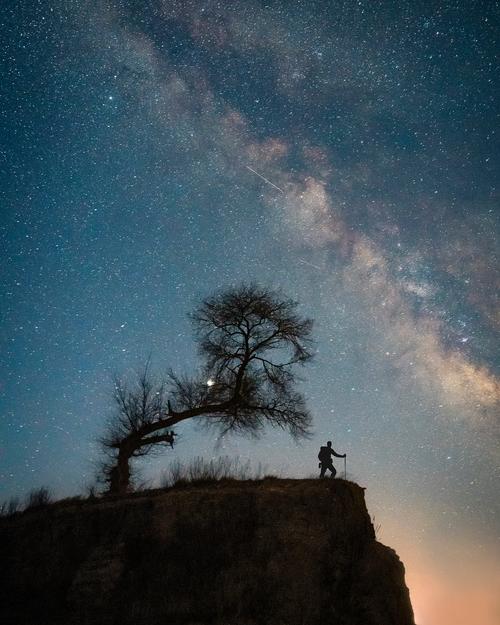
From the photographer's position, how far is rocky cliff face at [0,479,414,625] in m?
11.6

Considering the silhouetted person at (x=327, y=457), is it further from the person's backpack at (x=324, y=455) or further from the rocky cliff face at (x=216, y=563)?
the rocky cliff face at (x=216, y=563)

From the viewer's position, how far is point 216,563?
12453mm

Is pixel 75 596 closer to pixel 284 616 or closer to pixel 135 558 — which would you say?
pixel 135 558

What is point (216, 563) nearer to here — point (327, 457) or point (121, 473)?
point (327, 457)

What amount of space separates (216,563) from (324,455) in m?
6.93

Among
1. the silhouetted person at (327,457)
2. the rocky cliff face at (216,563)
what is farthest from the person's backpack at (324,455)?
the rocky cliff face at (216,563)

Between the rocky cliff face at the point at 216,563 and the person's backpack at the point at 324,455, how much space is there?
3.82 meters

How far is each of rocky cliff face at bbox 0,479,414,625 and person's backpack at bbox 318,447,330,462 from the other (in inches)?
150

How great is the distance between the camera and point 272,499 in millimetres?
13430

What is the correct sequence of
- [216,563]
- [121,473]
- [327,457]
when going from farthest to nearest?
[121,473]
[327,457]
[216,563]

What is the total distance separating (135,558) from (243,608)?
11.3 ft

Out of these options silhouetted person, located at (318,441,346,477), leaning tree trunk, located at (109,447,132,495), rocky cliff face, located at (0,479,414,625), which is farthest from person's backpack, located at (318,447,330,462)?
leaning tree trunk, located at (109,447,132,495)

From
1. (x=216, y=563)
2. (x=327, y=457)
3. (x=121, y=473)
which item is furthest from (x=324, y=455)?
(x=121, y=473)

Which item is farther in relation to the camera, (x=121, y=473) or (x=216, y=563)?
(x=121, y=473)
